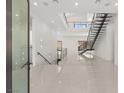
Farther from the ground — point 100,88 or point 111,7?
→ point 111,7

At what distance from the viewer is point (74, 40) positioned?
29453 mm

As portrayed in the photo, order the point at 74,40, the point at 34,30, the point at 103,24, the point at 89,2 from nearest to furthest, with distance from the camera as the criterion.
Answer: the point at 89,2 < the point at 34,30 < the point at 103,24 < the point at 74,40

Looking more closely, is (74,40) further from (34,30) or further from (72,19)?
(34,30)

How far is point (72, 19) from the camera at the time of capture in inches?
928

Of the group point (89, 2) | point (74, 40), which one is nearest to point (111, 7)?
point (89, 2)

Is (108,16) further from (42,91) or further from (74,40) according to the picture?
(74,40)

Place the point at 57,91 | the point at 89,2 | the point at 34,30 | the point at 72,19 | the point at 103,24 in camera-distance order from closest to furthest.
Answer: the point at 57,91
the point at 89,2
the point at 34,30
the point at 103,24
the point at 72,19
